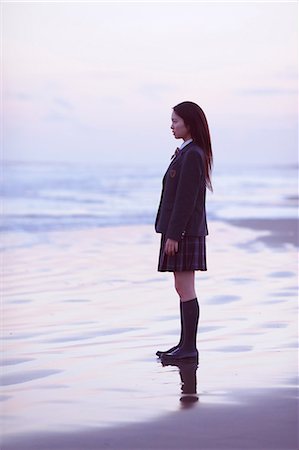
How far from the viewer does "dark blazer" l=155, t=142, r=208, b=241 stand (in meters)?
5.91

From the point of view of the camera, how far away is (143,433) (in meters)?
4.33

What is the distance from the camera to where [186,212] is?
19.4 ft

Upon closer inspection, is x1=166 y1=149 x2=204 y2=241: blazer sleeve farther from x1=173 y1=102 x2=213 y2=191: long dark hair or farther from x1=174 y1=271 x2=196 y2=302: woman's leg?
x1=174 y1=271 x2=196 y2=302: woman's leg

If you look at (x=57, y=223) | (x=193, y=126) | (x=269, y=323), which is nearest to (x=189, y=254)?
(x=193, y=126)

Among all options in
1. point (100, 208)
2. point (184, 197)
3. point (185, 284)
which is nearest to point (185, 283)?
point (185, 284)

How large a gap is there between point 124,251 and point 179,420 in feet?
24.0

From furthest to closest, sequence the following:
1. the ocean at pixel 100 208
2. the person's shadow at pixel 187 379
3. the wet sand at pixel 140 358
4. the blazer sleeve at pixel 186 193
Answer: the ocean at pixel 100 208 → the blazer sleeve at pixel 186 193 → the person's shadow at pixel 187 379 → the wet sand at pixel 140 358

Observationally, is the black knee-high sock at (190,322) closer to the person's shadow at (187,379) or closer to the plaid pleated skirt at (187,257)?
the person's shadow at (187,379)

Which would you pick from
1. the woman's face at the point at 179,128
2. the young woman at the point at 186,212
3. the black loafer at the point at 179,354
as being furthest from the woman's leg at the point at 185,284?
the woman's face at the point at 179,128

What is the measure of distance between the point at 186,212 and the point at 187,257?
0.30 metres

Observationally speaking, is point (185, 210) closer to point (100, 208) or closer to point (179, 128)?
point (179, 128)

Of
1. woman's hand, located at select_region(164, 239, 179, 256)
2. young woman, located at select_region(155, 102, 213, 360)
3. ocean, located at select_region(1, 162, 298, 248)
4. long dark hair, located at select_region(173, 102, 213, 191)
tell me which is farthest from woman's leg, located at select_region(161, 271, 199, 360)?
ocean, located at select_region(1, 162, 298, 248)

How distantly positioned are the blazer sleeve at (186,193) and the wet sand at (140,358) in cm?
79

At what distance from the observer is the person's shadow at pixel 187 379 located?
494cm
